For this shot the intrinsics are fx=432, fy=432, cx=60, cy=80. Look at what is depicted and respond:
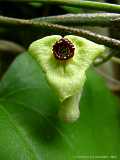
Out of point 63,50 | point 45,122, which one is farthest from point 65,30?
point 45,122

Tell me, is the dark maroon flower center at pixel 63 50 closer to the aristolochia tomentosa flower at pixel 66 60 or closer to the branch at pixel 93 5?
the aristolochia tomentosa flower at pixel 66 60

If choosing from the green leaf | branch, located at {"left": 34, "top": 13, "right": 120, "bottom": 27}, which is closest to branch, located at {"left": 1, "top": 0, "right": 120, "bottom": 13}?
branch, located at {"left": 34, "top": 13, "right": 120, "bottom": 27}

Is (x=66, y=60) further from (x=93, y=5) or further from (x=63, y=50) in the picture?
(x=93, y=5)

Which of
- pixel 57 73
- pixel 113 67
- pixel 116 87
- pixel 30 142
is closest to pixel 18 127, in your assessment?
pixel 30 142

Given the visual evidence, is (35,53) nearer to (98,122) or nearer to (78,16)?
(78,16)

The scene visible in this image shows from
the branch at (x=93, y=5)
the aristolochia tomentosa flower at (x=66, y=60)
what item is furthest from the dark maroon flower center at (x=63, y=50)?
the branch at (x=93, y=5)

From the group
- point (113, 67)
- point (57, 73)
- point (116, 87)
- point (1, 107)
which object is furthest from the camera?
point (113, 67)
